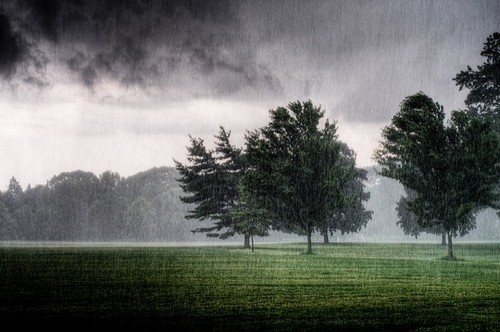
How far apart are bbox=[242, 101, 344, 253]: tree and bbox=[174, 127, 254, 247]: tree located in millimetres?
14805

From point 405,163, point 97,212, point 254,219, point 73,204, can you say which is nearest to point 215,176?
point 254,219

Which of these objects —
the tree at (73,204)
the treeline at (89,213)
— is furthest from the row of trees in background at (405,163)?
the tree at (73,204)

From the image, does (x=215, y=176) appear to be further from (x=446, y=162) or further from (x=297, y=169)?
(x=446, y=162)

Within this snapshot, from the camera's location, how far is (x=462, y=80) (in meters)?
42.6

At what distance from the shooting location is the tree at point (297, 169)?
36250mm

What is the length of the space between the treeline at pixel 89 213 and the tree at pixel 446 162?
8162cm

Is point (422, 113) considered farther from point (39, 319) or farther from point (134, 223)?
point (134, 223)

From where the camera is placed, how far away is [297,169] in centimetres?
3681

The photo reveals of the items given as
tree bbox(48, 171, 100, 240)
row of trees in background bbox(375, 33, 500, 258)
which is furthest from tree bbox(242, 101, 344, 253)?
tree bbox(48, 171, 100, 240)

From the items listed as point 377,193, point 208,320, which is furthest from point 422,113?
point 377,193

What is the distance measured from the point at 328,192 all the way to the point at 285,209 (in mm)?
3499

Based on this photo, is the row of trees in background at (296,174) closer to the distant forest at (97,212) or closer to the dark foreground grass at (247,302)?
the dark foreground grass at (247,302)

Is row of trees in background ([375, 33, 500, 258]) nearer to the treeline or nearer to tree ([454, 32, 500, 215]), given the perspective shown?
tree ([454, 32, 500, 215])

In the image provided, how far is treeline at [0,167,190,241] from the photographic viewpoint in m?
106
